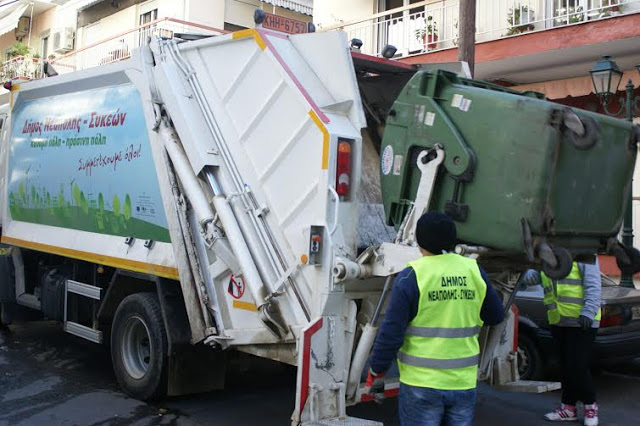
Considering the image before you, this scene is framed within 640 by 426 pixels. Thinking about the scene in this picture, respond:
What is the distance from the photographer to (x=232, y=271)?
15.3 feet

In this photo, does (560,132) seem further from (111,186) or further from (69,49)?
(69,49)

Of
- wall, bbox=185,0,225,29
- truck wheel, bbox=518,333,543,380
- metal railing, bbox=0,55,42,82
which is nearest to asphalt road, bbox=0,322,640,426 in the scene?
truck wheel, bbox=518,333,543,380

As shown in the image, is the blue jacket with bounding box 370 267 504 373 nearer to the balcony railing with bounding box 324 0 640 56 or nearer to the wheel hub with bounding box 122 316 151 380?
the wheel hub with bounding box 122 316 151 380

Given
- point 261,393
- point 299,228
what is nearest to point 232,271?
point 299,228

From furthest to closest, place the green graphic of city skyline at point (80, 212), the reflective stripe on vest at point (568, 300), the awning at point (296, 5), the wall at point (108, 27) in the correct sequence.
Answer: the wall at point (108, 27) < the awning at point (296, 5) < the green graphic of city skyline at point (80, 212) < the reflective stripe on vest at point (568, 300)

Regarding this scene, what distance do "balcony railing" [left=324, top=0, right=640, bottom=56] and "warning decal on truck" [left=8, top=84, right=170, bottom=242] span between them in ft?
25.0

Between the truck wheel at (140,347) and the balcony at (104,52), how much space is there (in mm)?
12628

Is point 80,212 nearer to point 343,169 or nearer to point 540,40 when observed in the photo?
point 343,169

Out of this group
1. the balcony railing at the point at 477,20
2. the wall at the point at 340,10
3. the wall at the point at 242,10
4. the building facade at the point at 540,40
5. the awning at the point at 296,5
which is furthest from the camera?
the wall at the point at 242,10

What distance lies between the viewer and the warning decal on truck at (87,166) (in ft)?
18.1

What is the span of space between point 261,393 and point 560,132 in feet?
11.6

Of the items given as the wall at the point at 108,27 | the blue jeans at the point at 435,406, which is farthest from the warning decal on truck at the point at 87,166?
the wall at the point at 108,27

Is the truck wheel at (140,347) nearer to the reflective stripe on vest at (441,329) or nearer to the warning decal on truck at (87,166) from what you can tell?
the warning decal on truck at (87,166)

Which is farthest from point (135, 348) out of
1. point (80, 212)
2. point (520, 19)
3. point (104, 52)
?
point (104, 52)
